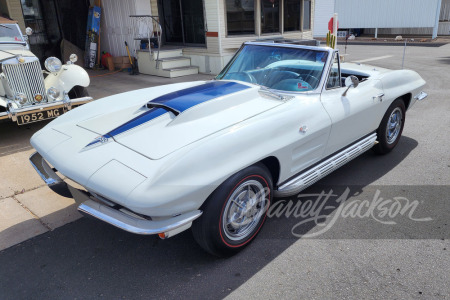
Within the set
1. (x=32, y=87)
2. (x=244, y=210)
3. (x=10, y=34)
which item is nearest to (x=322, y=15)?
(x=10, y=34)

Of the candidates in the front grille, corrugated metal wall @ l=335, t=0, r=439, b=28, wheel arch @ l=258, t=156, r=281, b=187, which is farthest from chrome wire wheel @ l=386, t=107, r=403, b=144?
corrugated metal wall @ l=335, t=0, r=439, b=28

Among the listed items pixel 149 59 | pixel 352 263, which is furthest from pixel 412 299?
pixel 149 59

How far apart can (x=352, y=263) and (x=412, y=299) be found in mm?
467

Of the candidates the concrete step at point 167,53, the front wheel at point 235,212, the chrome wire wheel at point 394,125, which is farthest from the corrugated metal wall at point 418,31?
the front wheel at point 235,212

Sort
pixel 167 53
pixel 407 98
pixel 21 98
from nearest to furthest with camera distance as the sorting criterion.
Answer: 1. pixel 407 98
2. pixel 21 98
3. pixel 167 53

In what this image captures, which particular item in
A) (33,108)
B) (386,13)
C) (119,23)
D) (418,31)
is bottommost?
(418,31)

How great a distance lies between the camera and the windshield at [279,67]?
140 inches

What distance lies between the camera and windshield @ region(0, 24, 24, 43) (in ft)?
22.0

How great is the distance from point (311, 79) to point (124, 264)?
2.42m

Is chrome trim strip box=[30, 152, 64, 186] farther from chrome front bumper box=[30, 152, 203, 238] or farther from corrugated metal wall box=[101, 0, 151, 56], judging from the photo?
corrugated metal wall box=[101, 0, 151, 56]

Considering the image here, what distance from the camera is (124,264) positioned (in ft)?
9.18

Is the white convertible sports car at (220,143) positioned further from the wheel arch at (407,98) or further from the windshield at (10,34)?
the windshield at (10,34)

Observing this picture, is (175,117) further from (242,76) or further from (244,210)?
(242,76)

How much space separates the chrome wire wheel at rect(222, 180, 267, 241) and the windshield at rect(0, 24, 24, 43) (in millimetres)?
6158
